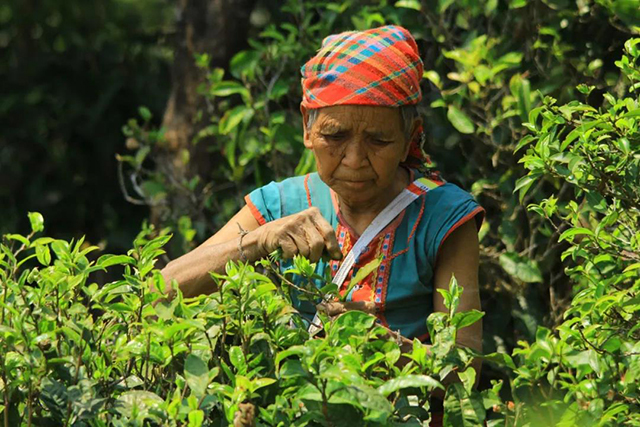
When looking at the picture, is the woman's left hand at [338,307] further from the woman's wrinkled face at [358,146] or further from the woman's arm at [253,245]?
the woman's wrinkled face at [358,146]

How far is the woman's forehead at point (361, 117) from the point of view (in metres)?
3.07

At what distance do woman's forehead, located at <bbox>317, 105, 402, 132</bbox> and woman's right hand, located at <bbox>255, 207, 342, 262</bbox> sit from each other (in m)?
0.27

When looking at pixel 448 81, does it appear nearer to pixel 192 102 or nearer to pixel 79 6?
pixel 192 102

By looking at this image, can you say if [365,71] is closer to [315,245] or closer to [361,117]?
[361,117]

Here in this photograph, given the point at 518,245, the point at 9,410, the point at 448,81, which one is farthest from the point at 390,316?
the point at 448,81

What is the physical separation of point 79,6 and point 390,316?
251 inches

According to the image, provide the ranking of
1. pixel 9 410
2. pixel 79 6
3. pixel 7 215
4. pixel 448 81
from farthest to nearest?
pixel 79 6 → pixel 7 215 → pixel 448 81 → pixel 9 410

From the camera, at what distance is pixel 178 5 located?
6.09 m

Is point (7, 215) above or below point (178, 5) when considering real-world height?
below

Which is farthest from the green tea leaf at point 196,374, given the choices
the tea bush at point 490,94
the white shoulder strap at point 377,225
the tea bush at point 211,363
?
the tea bush at point 490,94

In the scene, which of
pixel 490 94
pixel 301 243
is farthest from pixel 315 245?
pixel 490 94

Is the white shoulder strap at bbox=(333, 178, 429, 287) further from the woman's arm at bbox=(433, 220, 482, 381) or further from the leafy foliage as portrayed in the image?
the leafy foliage

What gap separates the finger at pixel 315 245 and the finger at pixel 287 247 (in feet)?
0.14

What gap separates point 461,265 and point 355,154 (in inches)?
17.8
